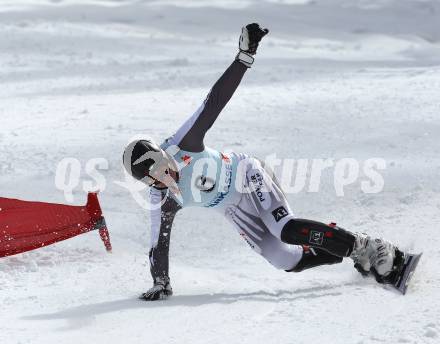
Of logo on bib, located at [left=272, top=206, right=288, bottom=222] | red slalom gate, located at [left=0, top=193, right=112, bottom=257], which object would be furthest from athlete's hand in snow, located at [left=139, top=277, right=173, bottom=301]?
red slalom gate, located at [left=0, top=193, right=112, bottom=257]

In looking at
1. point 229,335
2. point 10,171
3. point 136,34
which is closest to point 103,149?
point 10,171

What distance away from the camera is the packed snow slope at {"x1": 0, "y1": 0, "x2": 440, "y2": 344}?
403 centimetres

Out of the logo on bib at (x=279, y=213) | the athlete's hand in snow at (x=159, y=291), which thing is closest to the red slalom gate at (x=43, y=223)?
the athlete's hand in snow at (x=159, y=291)

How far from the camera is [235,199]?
4.89 metres

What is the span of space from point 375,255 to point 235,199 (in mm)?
996

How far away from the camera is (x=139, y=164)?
4.39m

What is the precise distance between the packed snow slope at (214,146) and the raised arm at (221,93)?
1.02 meters

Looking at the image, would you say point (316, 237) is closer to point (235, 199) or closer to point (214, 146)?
point (235, 199)

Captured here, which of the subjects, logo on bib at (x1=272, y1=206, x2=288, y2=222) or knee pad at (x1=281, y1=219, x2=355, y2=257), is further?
logo on bib at (x1=272, y1=206, x2=288, y2=222)

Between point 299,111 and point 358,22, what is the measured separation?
1030 cm

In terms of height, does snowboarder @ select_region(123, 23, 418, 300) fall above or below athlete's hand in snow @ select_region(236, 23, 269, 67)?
below

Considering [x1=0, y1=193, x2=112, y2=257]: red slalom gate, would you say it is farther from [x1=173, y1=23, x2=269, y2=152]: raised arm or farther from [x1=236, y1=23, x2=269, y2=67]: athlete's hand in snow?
[x1=236, y1=23, x2=269, y2=67]: athlete's hand in snow

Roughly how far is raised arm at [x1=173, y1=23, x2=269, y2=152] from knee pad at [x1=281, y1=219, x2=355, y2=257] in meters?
0.84

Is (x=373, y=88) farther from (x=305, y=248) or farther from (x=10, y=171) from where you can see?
(x=305, y=248)
